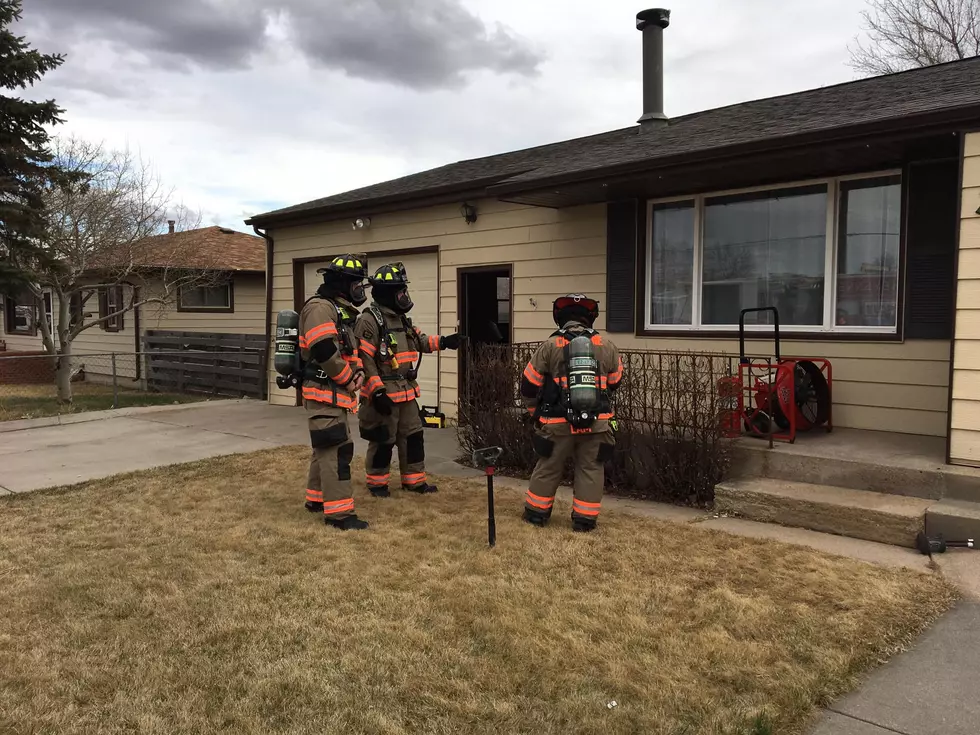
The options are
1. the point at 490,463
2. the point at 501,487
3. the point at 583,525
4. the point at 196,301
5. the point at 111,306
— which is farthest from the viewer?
the point at 111,306

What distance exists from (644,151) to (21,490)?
6.53m

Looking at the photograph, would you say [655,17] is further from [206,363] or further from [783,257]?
[206,363]

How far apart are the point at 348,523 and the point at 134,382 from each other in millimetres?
13922

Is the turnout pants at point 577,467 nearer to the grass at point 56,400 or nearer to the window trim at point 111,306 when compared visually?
the grass at point 56,400

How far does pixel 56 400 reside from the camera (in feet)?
43.1

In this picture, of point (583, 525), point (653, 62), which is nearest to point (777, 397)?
point (583, 525)

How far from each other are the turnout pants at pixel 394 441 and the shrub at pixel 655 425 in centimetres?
101

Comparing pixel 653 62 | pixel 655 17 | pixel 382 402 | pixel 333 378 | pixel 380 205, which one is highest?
pixel 655 17

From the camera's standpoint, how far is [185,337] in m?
14.7

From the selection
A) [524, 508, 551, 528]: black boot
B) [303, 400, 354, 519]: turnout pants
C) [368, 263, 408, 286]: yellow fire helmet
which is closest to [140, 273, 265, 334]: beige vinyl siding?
[368, 263, 408, 286]: yellow fire helmet

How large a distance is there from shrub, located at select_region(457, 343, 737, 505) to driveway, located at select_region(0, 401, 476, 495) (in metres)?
0.81

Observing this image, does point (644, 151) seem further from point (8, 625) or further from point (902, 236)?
point (8, 625)

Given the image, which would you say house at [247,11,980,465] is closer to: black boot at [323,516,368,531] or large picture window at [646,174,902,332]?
large picture window at [646,174,902,332]

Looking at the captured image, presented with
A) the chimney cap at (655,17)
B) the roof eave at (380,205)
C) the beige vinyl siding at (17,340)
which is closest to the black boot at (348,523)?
the roof eave at (380,205)
